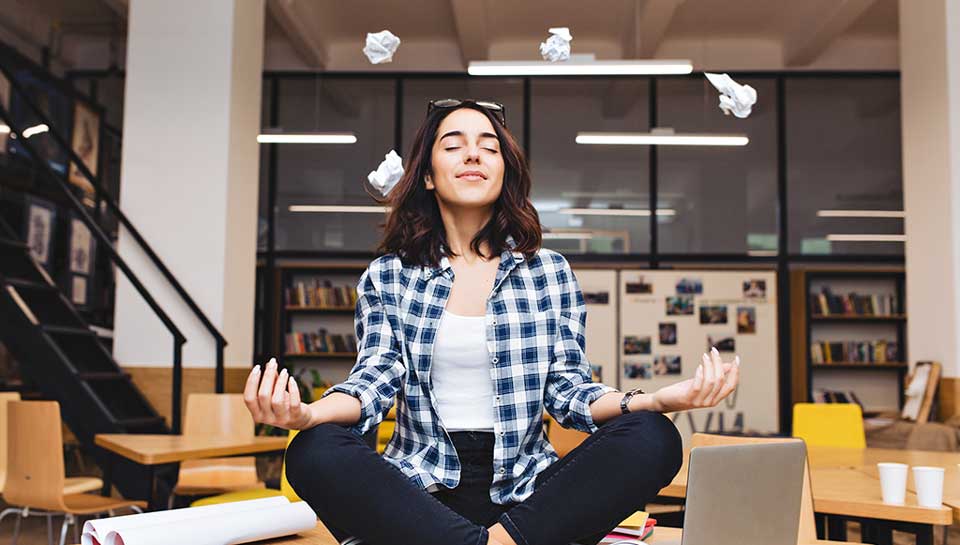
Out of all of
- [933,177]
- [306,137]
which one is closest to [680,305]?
[933,177]

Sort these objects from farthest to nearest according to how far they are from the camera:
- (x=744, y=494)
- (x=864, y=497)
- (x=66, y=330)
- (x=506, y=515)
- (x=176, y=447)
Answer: (x=66, y=330), (x=176, y=447), (x=864, y=497), (x=506, y=515), (x=744, y=494)

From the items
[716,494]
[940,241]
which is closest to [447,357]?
[716,494]

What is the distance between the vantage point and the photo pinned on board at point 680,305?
29.7 ft

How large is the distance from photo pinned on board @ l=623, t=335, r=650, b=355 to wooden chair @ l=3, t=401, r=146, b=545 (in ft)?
18.7

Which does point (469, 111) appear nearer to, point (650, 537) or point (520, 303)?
point (520, 303)

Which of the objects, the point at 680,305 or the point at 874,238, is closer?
the point at 680,305

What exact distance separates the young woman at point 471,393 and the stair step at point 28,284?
A: 456 centimetres

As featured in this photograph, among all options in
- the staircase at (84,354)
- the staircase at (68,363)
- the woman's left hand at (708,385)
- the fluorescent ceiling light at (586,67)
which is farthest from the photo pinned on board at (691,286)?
the woman's left hand at (708,385)

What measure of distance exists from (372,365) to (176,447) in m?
2.40

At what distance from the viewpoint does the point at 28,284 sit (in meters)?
5.92

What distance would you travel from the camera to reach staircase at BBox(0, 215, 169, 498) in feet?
17.3

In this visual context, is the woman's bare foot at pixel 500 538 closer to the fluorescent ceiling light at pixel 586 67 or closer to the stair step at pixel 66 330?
the stair step at pixel 66 330

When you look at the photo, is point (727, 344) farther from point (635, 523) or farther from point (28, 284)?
point (635, 523)

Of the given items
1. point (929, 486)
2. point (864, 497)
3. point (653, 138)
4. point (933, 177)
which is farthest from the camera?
point (653, 138)
